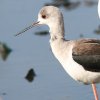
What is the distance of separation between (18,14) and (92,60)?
4.58 m

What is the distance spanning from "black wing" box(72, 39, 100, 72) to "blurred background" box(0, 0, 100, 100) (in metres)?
0.89

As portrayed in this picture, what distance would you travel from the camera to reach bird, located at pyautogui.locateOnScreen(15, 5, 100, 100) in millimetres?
9070

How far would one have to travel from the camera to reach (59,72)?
429 inches

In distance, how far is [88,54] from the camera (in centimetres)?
921

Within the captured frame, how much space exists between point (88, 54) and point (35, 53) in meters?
2.65

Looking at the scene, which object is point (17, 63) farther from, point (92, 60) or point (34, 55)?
point (92, 60)

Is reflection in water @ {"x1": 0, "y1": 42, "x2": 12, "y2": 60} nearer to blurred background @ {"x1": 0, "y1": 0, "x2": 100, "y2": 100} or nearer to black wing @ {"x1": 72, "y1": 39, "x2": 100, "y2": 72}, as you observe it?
blurred background @ {"x1": 0, "y1": 0, "x2": 100, "y2": 100}

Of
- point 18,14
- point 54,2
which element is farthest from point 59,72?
point 54,2

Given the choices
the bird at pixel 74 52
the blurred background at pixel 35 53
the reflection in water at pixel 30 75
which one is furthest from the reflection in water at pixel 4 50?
the bird at pixel 74 52

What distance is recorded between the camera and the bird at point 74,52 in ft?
29.8

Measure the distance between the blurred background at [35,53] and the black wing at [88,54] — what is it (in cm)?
89

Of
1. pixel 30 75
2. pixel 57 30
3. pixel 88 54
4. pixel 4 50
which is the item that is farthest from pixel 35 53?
pixel 88 54

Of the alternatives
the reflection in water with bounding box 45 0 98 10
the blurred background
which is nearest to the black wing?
the blurred background

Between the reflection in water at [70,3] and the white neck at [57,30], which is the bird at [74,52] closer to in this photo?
the white neck at [57,30]
